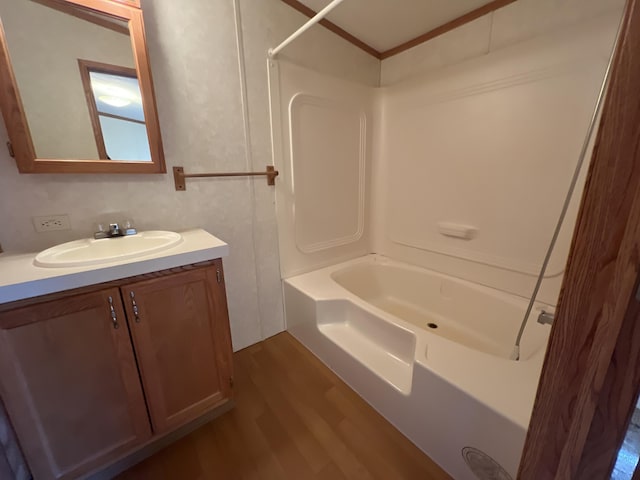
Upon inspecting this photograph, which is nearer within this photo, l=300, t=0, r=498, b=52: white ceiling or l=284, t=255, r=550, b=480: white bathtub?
l=284, t=255, r=550, b=480: white bathtub

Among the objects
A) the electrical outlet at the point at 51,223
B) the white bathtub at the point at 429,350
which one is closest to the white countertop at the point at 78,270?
the electrical outlet at the point at 51,223

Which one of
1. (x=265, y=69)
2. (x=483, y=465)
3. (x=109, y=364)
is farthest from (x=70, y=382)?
(x=265, y=69)

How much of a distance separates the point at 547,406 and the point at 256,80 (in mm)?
2004

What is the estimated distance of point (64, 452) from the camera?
981mm

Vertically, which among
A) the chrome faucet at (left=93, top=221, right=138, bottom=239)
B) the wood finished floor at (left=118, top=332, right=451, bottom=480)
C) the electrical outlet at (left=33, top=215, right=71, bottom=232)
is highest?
the electrical outlet at (left=33, top=215, right=71, bottom=232)

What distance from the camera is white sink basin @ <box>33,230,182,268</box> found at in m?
0.95

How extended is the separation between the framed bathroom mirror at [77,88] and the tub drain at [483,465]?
1.99 meters

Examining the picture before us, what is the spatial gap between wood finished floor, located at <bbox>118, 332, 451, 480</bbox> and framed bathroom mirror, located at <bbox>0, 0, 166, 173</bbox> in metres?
1.42

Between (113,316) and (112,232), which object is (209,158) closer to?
(112,232)

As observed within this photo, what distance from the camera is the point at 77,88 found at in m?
1.16

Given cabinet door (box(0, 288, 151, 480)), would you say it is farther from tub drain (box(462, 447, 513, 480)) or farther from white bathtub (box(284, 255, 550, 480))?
tub drain (box(462, 447, 513, 480))

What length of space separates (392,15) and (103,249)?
7.52ft

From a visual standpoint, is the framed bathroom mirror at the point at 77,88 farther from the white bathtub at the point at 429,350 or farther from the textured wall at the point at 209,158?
the white bathtub at the point at 429,350

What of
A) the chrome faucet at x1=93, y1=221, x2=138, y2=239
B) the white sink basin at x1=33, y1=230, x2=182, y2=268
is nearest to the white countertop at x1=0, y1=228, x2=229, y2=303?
the white sink basin at x1=33, y1=230, x2=182, y2=268
